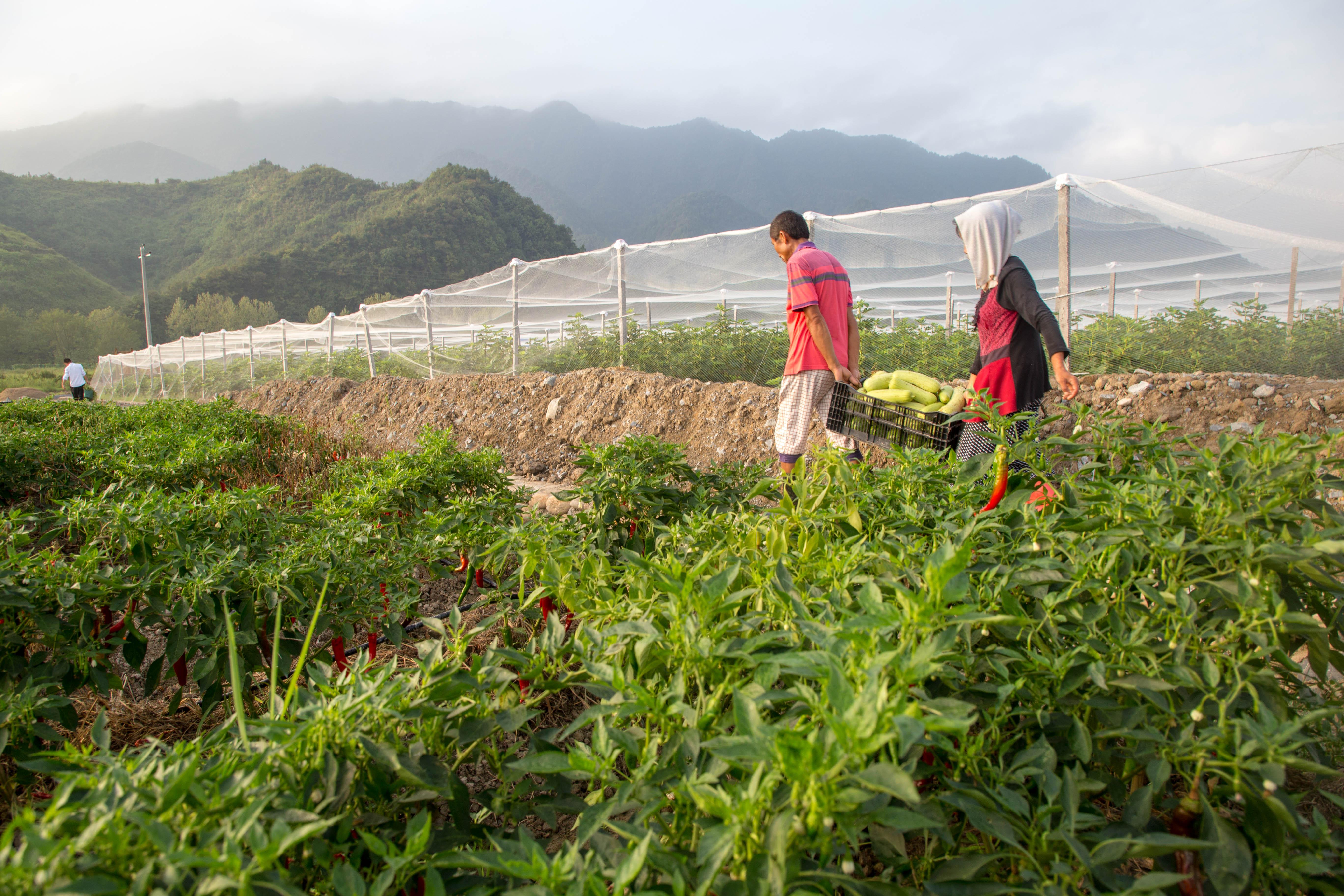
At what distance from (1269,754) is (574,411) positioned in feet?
22.5

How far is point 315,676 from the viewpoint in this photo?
1.05 metres

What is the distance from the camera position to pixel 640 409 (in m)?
6.80

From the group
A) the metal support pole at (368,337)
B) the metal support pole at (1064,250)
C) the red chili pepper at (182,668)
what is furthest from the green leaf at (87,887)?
the metal support pole at (368,337)

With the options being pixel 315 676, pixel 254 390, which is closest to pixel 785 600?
pixel 315 676

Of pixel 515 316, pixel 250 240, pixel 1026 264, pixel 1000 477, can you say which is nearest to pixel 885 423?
pixel 1000 477

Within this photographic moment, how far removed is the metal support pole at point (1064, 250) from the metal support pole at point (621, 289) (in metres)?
3.77

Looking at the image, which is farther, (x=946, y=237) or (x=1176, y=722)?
(x=946, y=237)

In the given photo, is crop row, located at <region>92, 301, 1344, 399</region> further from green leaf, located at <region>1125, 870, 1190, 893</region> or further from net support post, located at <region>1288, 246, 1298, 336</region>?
green leaf, located at <region>1125, 870, 1190, 893</region>

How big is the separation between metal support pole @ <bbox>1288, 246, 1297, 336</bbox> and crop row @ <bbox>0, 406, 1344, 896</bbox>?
593 cm

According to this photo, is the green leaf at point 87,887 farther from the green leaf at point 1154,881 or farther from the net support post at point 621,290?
the net support post at point 621,290

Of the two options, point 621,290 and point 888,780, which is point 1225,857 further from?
point 621,290

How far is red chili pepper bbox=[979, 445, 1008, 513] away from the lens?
5.13 ft

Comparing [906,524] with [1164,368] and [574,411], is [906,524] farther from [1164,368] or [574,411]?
[574,411]

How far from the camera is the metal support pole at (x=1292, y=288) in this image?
567cm
